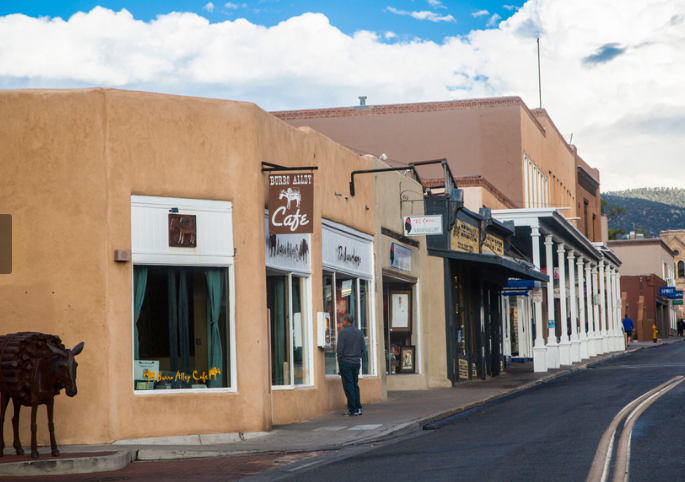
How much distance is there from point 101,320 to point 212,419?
7.27 feet

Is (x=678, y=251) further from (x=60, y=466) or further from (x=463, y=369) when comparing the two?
(x=60, y=466)

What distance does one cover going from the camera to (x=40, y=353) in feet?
36.9

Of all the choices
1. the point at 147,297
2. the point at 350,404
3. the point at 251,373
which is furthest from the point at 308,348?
the point at 147,297

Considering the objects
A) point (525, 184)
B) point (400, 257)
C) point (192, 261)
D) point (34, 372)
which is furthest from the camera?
point (525, 184)

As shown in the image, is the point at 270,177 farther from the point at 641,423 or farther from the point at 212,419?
the point at 641,423

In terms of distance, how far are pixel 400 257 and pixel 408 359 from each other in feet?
9.05

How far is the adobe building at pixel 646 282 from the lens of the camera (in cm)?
7344

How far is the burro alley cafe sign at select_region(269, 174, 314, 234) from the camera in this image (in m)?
14.2

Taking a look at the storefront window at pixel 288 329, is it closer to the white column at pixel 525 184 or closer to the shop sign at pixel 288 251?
the shop sign at pixel 288 251

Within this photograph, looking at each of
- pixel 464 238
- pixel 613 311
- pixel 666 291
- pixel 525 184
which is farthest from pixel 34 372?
pixel 666 291

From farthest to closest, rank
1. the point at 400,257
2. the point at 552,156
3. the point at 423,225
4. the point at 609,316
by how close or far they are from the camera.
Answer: the point at 609,316 → the point at 552,156 → the point at 400,257 → the point at 423,225

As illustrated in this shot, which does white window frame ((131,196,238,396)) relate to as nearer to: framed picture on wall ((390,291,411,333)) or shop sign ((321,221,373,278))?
shop sign ((321,221,373,278))

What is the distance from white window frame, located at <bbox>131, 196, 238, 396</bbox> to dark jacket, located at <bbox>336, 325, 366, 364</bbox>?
281 cm

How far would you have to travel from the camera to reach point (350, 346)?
52.1ft
